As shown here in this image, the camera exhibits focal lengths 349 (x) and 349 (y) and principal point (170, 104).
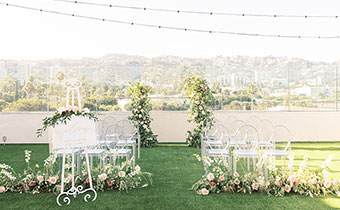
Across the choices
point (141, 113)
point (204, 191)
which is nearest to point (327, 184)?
point (204, 191)

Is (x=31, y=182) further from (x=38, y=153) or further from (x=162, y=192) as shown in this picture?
(x=38, y=153)

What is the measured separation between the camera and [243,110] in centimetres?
917

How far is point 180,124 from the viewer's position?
8.85m

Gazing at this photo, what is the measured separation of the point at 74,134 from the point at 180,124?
17.2 feet

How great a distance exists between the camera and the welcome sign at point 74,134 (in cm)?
367

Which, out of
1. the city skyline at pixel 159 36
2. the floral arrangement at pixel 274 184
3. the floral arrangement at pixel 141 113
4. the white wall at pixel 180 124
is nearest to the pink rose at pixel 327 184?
the floral arrangement at pixel 274 184

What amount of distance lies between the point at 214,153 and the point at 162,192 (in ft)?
3.32

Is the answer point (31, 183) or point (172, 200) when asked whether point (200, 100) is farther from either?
point (31, 183)

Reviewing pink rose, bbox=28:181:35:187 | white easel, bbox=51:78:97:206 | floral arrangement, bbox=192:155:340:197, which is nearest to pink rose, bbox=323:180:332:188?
floral arrangement, bbox=192:155:340:197

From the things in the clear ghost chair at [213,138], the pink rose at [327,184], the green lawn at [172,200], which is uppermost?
→ the clear ghost chair at [213,138]

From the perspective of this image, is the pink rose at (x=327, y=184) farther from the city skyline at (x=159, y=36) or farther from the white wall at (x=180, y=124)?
the city skyline at (x=159, y=36)

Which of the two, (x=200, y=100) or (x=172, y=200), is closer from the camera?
(x=172, y=200)

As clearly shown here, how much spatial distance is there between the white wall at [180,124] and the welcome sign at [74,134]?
16.1 ft

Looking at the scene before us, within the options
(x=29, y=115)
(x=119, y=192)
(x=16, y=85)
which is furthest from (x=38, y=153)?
(x=119, y=192)
